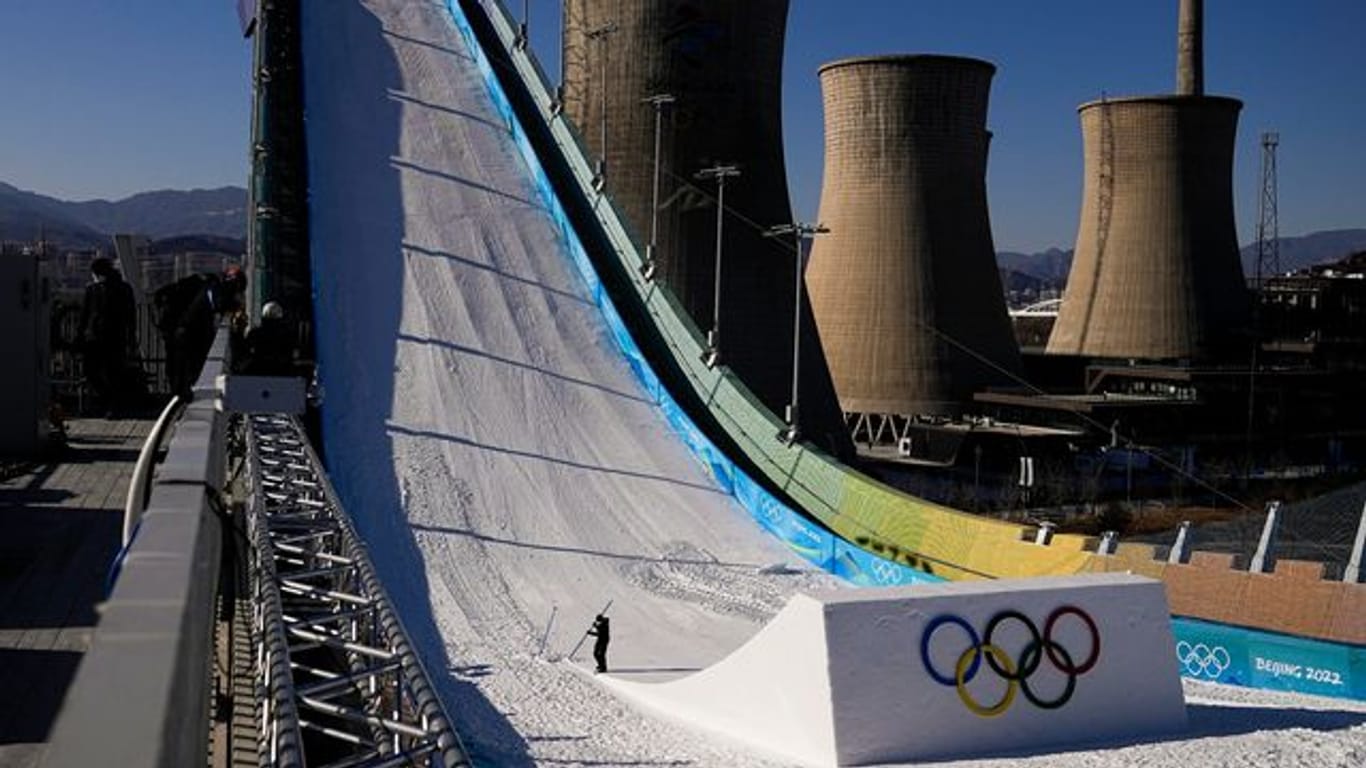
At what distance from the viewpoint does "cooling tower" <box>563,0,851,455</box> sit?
A: 73.8 ft

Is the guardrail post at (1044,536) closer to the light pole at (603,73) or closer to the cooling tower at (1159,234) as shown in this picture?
the light pole at (603,73)

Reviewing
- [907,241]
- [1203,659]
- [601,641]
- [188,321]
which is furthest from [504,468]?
[907,241]

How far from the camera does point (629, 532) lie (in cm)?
1220

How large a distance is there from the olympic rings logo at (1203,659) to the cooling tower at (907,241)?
1862cm

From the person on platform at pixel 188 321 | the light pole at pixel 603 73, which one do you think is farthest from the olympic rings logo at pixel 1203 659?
the light pole at pixel 603 73

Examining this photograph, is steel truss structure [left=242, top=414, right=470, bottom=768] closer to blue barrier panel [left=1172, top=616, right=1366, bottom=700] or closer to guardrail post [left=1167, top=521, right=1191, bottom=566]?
blue barrier panel [left=1172, top=616, right=1366, bottom=700]

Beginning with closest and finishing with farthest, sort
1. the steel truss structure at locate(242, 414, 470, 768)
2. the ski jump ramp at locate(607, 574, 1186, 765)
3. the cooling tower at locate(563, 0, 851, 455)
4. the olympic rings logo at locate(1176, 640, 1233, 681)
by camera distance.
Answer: the steel truss structure at locate(242, 414, 470, 768)
the ski jump ramp at locate(607, 574, 1186, 765)
the olympic rings logo at locate(1176, 640, 1233, 681)
the cooling tower at locate(563, 0, 851, 455)

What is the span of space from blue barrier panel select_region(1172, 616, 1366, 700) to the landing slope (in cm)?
317

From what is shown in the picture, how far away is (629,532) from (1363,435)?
30.5 m

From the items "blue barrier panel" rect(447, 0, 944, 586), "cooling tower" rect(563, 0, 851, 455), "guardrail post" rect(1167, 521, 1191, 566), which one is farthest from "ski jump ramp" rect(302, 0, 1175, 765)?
"cooling tower" rect(563, 0, 851, 455)

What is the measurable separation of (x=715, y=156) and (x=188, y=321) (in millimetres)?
14127

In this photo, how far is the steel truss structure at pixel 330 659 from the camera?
2891 mm

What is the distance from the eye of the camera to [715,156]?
74.9ft

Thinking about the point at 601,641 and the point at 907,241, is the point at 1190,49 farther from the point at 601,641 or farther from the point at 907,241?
the point at 601,641
